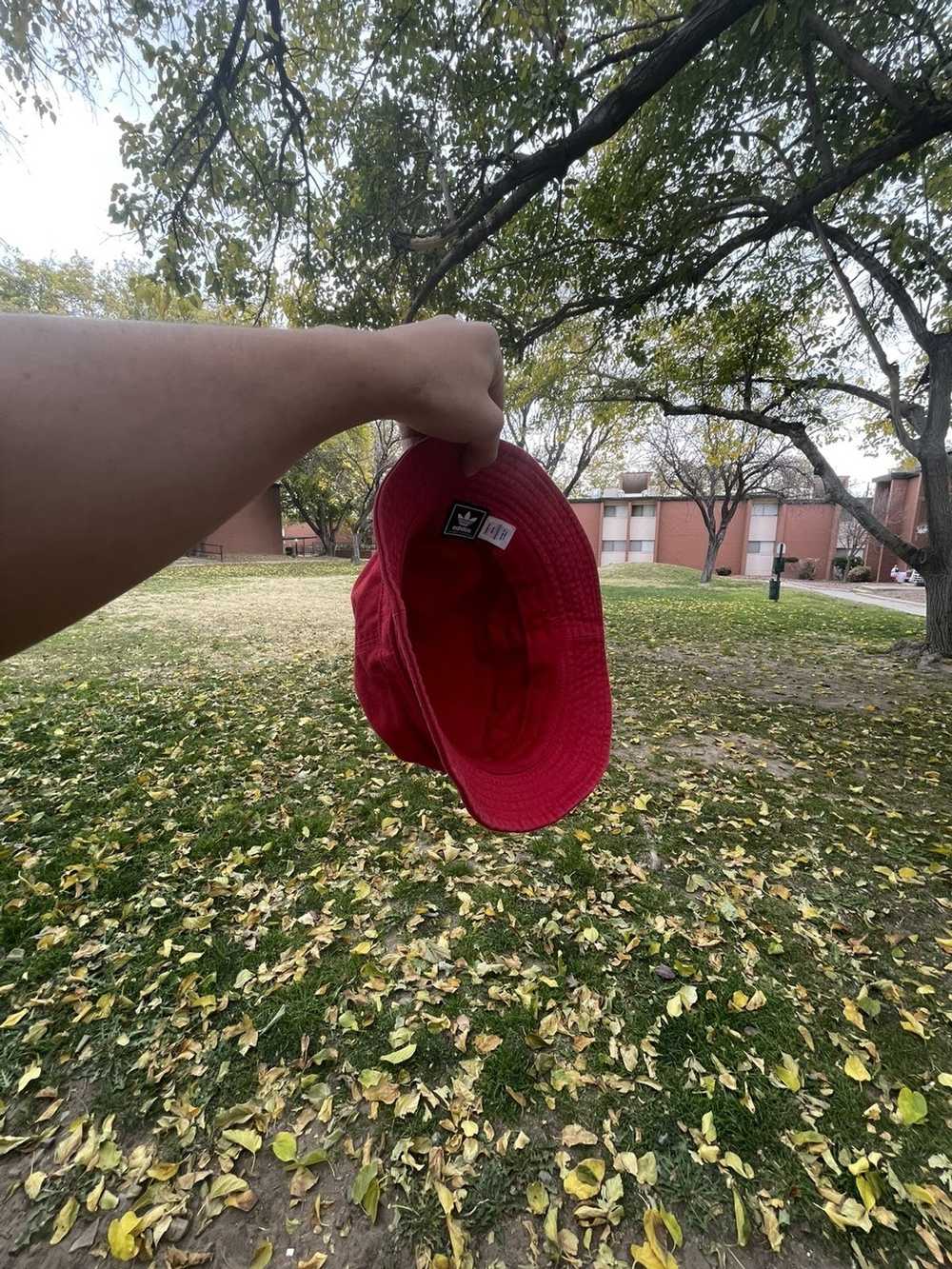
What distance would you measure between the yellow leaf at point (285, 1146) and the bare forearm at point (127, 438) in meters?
Answer: 1.78

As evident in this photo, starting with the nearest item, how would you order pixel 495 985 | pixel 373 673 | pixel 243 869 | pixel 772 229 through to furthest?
pixel 373 673, pixel 495 985, pixel 243 869, pixel 772 229

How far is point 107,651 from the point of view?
7125mm

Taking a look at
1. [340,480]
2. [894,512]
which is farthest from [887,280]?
[894,512]

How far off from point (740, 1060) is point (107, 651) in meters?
7.81

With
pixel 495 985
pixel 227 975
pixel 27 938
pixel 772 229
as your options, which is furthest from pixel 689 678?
pixel 27 938

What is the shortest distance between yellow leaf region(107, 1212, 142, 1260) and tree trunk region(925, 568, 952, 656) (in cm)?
890

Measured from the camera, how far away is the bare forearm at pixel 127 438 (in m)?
0.44

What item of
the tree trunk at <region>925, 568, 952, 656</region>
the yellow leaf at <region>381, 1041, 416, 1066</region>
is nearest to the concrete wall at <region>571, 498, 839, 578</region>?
the tree trunk at <region>925, 568, 952, 656</region>

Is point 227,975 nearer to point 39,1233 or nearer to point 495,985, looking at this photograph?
point 39,1233

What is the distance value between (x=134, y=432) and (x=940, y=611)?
912 centimetres

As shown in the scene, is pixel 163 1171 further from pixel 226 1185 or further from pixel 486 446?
pixel 486 446

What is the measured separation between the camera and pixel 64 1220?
142 centimetres

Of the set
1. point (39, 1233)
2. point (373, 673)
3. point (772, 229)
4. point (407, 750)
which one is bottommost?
point (39, 1233)

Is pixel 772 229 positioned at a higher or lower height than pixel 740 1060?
higher
